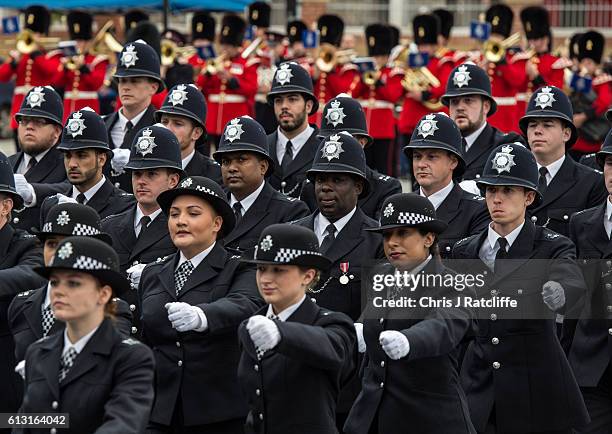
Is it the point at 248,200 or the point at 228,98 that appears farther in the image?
the point at 228,98

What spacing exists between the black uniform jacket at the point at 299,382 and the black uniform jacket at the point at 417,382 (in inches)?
15.2

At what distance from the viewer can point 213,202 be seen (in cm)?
841

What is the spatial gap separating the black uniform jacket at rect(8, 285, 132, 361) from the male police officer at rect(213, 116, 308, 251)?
1983 millimetres

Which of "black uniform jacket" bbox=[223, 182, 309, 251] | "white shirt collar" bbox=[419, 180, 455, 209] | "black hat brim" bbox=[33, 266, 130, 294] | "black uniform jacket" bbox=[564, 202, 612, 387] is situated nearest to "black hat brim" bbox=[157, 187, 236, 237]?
"black uniform jacket" bbox=[223, 182, 309, 251]

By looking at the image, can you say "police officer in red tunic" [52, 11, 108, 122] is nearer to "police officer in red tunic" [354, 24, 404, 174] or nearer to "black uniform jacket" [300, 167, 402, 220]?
"police officer in red tunic" [354, 24, 404, 174]

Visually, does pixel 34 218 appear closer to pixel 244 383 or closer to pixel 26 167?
pixel 26 167

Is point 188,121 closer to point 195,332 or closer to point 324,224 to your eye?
point 324,224

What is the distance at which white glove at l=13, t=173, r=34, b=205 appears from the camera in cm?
1055

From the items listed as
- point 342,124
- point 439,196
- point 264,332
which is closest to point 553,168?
point 439,196

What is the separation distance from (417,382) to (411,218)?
2.75ft

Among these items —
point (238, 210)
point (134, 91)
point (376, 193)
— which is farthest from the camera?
point (134, 91)

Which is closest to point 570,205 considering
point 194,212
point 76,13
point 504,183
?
point 504,183

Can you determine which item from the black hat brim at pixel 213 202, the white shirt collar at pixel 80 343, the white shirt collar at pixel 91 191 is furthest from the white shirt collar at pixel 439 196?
the white shirt collar at pixel 80 343

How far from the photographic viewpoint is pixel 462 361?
30.5 ft
